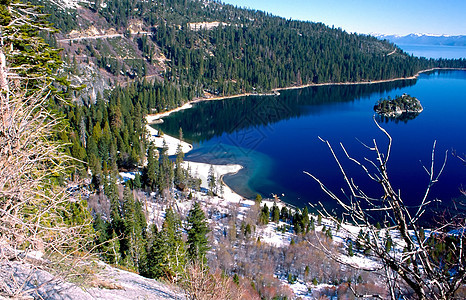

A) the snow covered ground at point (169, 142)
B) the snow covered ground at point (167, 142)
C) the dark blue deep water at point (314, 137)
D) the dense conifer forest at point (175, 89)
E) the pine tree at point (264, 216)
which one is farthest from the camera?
the snow covered ground at point (167, 142)

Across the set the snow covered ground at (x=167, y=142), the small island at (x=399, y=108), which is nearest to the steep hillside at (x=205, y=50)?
the snow covered ground at (x=167, y=142)

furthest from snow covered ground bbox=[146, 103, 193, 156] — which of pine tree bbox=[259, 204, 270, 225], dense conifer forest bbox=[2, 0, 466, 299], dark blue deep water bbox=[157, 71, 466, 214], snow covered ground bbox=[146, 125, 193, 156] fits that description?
pine tree bbox=[259, 204, 270, 225]

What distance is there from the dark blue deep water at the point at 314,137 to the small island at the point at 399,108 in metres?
2.38

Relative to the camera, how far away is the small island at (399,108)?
80.7 m

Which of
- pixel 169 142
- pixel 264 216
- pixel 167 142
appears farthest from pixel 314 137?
pixel 264 216

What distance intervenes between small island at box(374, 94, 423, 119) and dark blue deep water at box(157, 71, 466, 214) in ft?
7.81

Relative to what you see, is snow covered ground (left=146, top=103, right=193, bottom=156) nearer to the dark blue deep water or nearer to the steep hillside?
the dark blue deep water

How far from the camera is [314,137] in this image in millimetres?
60375

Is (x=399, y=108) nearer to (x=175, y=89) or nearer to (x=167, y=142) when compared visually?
(x=175, y=89)

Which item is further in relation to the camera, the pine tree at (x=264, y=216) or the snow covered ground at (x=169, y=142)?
the snow covered ground at (x=169, y=142)

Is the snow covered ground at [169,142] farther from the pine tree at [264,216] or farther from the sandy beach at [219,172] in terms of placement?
the pine tree at [264,216]

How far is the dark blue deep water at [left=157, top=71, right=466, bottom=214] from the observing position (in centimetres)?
3941

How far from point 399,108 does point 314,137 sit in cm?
3530

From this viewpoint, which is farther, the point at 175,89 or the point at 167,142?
the point at 175,89
